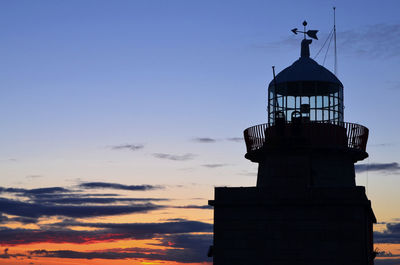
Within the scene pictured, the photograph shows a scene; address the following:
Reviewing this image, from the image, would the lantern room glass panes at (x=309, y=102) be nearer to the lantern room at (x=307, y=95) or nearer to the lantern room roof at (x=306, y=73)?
the lantern room at (x=307, y=95)

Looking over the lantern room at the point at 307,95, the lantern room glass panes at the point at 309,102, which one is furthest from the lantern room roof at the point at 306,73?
the lantern room glass panes at the point at 309,102

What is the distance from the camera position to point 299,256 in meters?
31.1

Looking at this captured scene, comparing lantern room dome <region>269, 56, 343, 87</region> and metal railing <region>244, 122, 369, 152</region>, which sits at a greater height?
lantern room dome <region>269, 56, 343, 87</region>

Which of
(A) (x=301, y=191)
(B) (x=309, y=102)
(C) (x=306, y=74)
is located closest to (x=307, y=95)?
(B) (x=309, y=102)

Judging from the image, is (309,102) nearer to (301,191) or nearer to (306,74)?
(306,74)

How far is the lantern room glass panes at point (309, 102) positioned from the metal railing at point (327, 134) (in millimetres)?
657

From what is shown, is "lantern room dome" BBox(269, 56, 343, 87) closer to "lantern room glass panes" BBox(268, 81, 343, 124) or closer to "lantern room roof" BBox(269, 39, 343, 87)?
"lantern room roof" BBox(269, 39, 343, 87)

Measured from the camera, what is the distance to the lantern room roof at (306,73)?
3459 centimetres

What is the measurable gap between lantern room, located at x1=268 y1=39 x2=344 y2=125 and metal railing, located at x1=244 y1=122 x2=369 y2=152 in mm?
618

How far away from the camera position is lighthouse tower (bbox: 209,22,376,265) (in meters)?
31.0

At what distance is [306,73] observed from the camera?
114 ft

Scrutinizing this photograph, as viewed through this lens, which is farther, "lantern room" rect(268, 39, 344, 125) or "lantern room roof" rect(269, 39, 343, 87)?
"lantern room roof" rect(269, 39, 343, 87)

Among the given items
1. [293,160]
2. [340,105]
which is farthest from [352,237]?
[340,105]

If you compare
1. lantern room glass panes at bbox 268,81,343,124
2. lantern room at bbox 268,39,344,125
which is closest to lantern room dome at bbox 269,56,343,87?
lantern room at bbox 268,39,344,125
